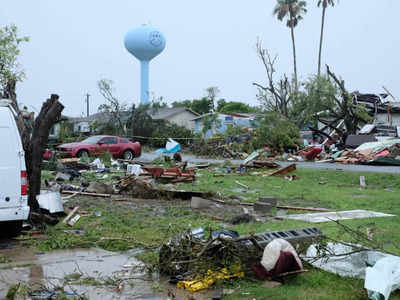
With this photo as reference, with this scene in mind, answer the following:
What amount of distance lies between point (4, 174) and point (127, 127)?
42.0 metres

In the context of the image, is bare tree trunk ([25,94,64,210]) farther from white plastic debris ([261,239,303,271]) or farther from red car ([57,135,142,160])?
red car ([57,135,142,160])

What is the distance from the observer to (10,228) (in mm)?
8398

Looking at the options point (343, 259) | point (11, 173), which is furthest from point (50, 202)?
point (343, 259)

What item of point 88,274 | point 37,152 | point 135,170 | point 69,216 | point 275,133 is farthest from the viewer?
point 275,133

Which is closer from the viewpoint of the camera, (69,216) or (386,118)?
(69,216)

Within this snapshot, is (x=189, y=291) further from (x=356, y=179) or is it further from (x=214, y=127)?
(x=214, y=127)

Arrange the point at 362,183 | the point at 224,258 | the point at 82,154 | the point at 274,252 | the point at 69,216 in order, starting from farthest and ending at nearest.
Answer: the point at 82,154 < the point at 362,183 < the point at 69,216 < the point at 224,258 < the point at 274,252

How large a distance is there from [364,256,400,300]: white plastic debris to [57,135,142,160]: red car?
24.1 meters

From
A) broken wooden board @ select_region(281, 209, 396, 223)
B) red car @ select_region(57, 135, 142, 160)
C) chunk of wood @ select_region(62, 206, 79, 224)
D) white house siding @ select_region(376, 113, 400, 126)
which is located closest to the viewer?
broken wooden board @ select_region(281, 209, 396, 223)

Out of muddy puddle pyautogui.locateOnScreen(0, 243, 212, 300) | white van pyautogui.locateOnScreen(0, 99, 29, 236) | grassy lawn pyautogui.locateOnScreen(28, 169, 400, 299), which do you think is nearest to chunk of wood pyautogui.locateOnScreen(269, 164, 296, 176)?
grassy lawn pyautogui.locateOnScreen(28, 169, 400, 299)

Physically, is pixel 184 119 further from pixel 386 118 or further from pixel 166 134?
pixel 386 118

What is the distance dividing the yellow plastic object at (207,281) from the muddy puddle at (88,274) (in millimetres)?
81

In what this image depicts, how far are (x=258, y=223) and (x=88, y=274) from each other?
395 centimetres

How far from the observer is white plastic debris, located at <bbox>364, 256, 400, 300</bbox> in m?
4.66
